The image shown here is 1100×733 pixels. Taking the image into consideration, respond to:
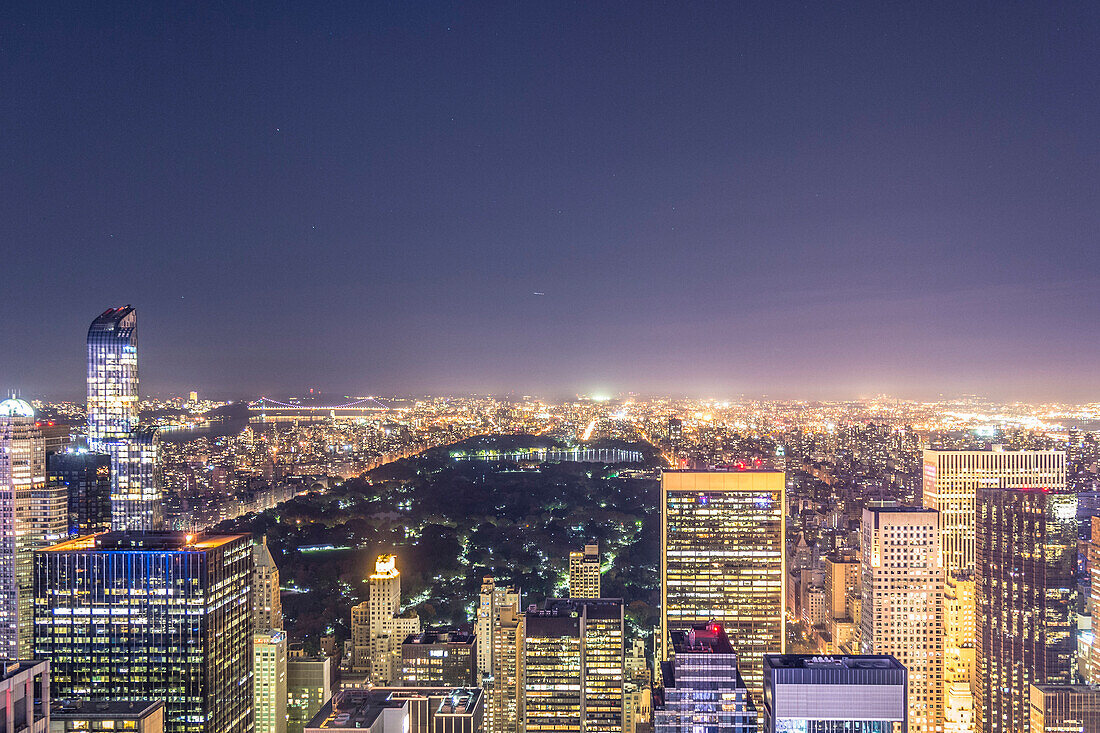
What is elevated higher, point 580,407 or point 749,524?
point 580,407

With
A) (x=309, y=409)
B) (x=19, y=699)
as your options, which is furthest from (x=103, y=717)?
(x=309, y=409)

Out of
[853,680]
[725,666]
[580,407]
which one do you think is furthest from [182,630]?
[580,407]

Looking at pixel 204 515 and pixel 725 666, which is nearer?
pixel 725 666

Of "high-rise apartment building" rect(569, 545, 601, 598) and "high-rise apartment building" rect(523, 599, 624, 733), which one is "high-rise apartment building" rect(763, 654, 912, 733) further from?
"high-rise apartment building" rect(569, 545, 601, 598)

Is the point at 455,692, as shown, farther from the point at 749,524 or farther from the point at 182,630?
the point at 749,524

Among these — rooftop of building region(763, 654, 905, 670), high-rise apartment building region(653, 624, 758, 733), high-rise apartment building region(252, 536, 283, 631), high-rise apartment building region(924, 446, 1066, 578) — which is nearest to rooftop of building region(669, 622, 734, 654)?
high-rise apartment building region(653, 624, 758, 733)
